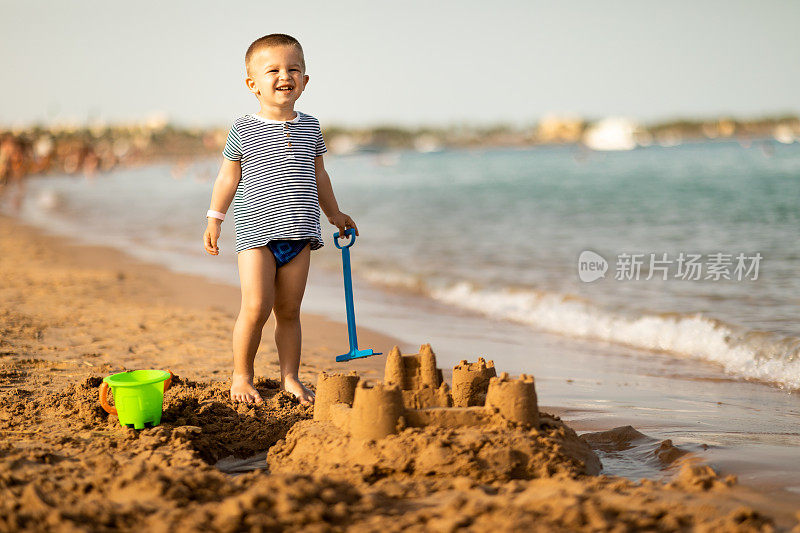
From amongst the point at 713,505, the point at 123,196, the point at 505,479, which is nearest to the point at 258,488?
the point at 505,479

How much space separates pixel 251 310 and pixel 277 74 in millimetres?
1161

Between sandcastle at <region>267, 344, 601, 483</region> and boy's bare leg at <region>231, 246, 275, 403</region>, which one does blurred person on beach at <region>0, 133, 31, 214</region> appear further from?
sandcastle at <region>267, 344, 601, 483</region>

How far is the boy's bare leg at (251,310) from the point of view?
377cm

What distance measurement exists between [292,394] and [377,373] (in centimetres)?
99

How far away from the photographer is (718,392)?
4.53m

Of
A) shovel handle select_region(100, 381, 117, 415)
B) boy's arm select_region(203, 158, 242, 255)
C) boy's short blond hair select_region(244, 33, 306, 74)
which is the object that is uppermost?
boy's short blond hair select_region(244, 33, 306, 74)

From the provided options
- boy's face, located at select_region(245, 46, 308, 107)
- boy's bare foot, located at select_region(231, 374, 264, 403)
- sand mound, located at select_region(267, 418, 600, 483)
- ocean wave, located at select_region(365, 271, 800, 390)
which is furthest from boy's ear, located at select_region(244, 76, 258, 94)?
ocean wave, located at select_region(365, 271, 800, 390)

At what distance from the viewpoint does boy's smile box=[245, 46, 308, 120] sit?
12.1 feet

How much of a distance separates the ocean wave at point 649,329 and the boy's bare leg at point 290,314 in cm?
290

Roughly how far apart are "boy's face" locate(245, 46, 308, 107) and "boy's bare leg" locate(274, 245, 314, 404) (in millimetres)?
765

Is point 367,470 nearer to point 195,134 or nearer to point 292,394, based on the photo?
point 292,394

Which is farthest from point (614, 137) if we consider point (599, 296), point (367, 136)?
point (599, 296)

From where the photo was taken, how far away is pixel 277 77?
3705 mm

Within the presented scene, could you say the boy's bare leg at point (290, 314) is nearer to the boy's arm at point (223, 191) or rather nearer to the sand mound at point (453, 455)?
the boy's arm at point (223, 191)
